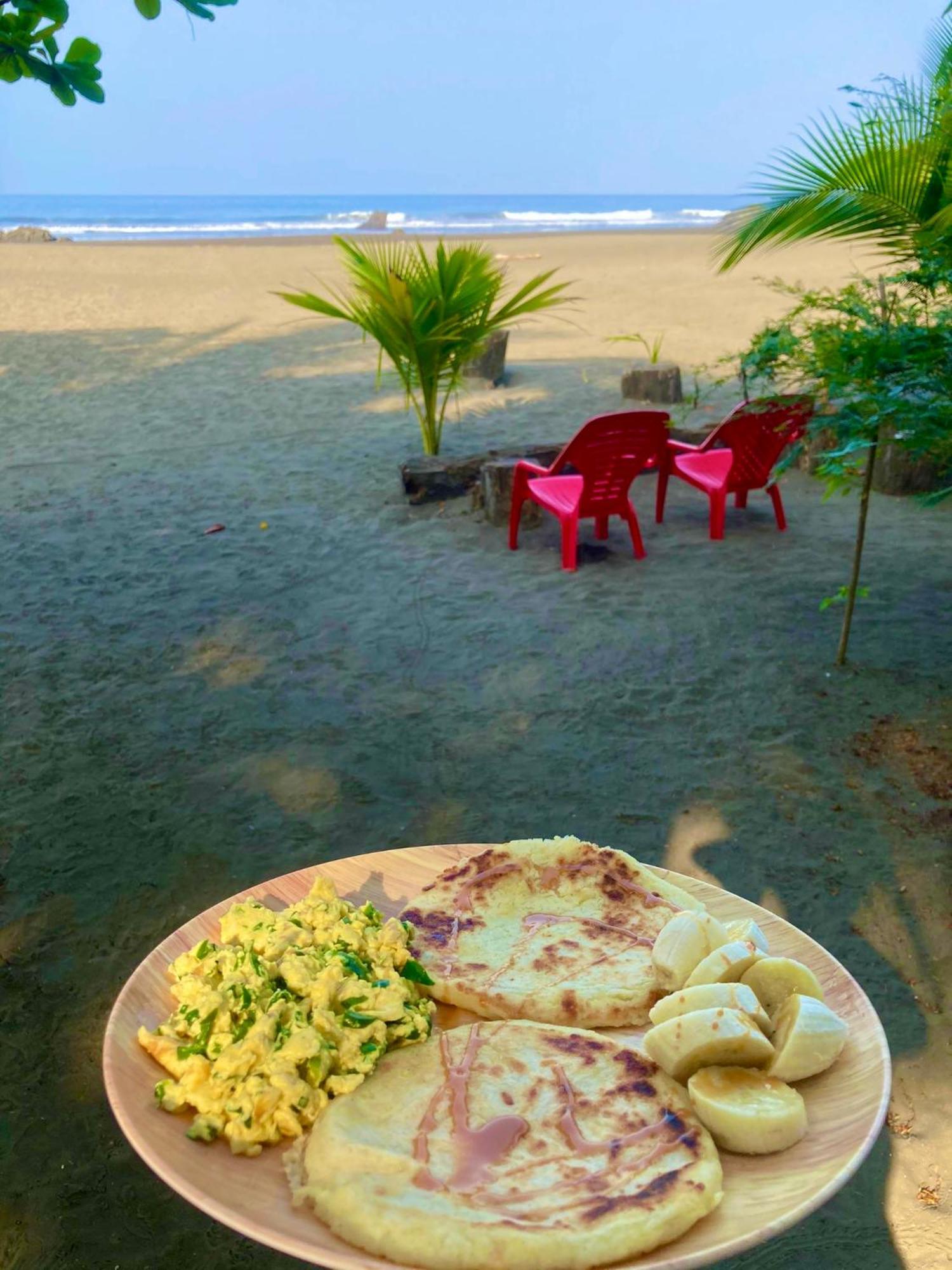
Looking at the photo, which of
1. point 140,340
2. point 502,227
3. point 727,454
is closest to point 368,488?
point 727,454

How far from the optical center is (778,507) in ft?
23.5

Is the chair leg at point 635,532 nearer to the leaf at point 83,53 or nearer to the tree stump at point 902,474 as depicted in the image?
the tree stump at point 902,474

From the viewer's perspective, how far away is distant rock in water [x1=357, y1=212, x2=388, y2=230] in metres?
46.2

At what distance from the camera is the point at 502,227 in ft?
154

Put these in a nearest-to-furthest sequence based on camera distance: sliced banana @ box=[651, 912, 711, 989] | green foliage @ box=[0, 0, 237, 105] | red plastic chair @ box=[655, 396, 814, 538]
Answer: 1. sliced banana @ box=[651, 912, 711, 989]
2. green foliage @ box=[0, 0, 237, 105]
3. red plastic chair @ box=[655, 396, 814, 538]

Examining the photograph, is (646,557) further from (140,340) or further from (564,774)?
(140,340)

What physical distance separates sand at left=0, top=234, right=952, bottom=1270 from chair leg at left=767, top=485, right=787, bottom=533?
0.48ft

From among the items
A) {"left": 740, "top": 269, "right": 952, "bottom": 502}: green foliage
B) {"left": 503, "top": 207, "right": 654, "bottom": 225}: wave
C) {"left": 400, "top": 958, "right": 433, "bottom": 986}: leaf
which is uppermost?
{"left": 503, "top": 207, "right": 654, "bottom": 225}: wave

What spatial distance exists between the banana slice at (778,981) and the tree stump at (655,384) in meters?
9.42

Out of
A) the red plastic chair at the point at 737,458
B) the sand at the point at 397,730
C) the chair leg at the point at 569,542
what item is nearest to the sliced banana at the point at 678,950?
the sand at the point at 397,730

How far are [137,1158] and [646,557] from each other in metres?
4.95

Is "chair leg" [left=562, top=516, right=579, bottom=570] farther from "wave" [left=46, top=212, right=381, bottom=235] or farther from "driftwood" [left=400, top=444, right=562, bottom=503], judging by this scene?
"wave" [left=46, top=212, right=381, bottom=235]

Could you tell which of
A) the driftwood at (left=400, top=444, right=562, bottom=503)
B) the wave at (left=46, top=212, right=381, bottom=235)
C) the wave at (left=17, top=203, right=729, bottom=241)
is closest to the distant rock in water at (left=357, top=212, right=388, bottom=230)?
the wave at (left=17, top=203, right=729, bottom=241)

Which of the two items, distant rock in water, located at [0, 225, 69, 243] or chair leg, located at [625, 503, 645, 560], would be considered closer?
chair leg, located at [625, 503, 645, 560]
